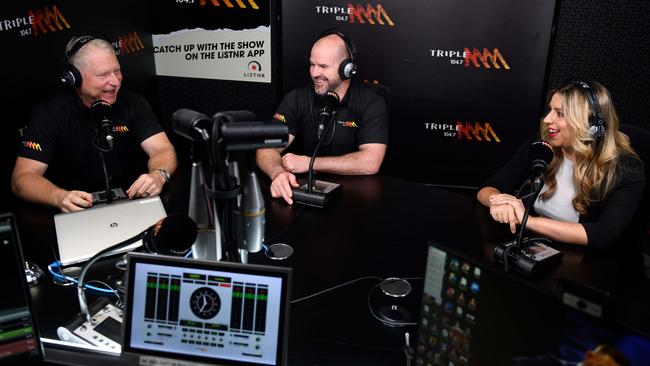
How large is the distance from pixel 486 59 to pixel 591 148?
1690mm

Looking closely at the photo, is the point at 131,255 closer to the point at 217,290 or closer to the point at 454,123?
the point at 217,290

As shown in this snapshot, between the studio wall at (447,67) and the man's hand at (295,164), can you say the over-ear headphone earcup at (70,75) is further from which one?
the studio wall at (447,67)

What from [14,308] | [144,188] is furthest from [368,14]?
[14,308]

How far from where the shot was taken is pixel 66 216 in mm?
1932

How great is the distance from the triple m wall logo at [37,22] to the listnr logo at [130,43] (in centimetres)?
67

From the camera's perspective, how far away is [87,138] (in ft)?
8.87

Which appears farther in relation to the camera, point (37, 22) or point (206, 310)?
point (37, 22)

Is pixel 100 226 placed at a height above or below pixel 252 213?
below

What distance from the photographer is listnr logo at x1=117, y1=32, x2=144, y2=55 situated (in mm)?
3771

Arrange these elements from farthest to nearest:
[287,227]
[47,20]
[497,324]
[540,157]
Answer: [47,20] → [287,227] → [540,157] → [497,324]

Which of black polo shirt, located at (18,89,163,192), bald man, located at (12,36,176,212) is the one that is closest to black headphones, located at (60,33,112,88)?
bald man, located at (12,36,176,212)

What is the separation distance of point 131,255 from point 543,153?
1.20 meters

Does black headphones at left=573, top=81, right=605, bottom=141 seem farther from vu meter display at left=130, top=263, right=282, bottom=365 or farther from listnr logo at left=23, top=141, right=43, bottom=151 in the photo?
listnr logo at left=23, top=141, right=43, bottom=151

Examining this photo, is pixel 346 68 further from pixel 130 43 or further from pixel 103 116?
pixel 130 43
